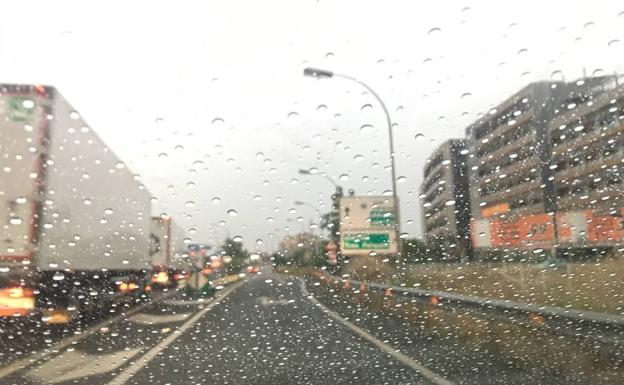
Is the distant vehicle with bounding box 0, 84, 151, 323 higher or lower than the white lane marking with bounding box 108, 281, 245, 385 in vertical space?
higher

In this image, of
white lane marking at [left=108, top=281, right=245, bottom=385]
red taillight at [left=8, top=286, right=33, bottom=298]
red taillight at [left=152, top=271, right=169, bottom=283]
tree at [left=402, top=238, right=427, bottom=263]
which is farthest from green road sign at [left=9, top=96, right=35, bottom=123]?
red taillight at [left=152, top=271, right=169, bottom=283]

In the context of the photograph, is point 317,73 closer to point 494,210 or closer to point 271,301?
point 494,210

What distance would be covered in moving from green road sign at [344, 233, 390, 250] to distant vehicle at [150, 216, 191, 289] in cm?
499

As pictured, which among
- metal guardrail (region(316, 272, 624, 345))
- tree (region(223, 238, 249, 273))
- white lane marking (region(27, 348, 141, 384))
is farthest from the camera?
tree (region(223, 238, 249, 273))

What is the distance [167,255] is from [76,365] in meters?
13.4

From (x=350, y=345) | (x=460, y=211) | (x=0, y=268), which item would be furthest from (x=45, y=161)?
(x=460, y=211)

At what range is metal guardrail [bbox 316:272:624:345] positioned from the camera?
A: 639 centimetres

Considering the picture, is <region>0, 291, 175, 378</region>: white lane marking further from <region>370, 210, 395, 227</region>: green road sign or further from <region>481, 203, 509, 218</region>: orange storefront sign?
<region>481, 203, 509, 218</region>: orange storefront sign

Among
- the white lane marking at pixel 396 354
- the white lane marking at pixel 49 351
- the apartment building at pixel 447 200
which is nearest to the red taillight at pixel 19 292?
the white lane marking at pixel 49 351

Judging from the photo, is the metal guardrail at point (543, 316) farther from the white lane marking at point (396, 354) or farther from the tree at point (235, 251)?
the tree at point (235, 251)

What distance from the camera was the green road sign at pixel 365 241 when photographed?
41.7 ft

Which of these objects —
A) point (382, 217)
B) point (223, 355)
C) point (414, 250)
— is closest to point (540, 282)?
point (414, 250)

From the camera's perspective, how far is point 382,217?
11.0 m

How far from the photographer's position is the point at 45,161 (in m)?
9.46
